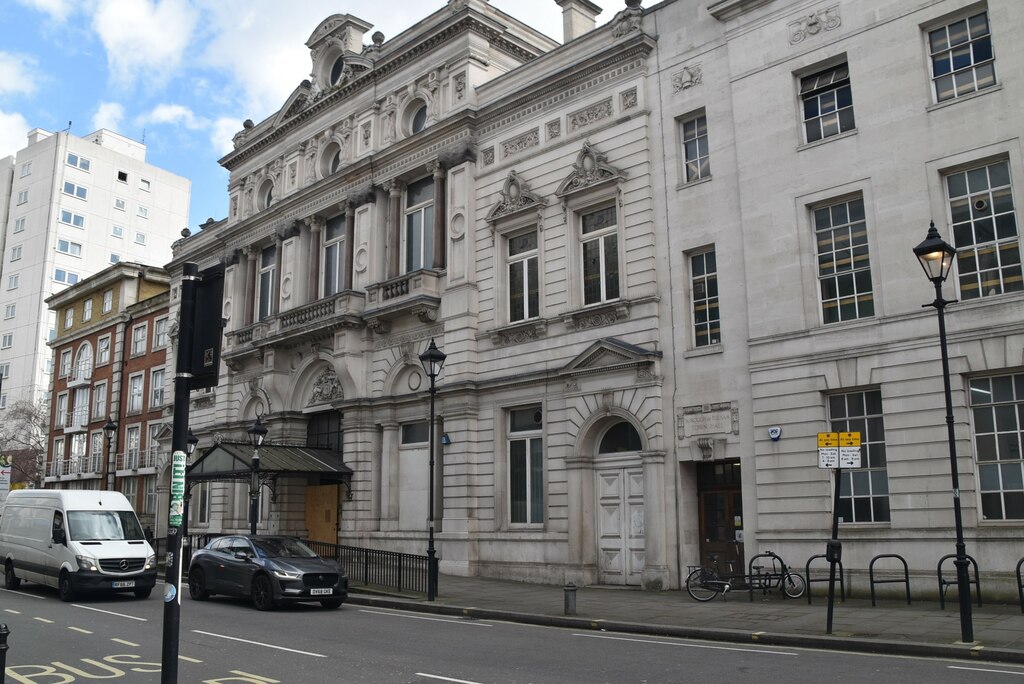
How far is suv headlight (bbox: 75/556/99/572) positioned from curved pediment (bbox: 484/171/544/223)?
44.6 ft

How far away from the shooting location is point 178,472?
6457 millimetres

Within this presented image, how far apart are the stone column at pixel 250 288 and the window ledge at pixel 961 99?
1045 inches

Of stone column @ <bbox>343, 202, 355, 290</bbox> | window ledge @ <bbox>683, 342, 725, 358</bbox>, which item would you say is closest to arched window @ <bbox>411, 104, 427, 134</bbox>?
stone column @ <bbox>343, 202, 355, 290</bbox>

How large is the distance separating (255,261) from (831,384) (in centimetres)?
2528

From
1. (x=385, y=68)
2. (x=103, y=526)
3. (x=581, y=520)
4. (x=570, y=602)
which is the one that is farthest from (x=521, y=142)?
(x=103, y=526)

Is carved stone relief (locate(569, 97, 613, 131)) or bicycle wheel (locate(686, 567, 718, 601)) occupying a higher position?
carved stone relief (locate(569, 97, 613, 131))

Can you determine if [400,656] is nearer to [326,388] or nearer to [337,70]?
[326,388]

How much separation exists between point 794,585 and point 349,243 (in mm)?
18991

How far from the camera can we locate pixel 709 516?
2088 centimetres

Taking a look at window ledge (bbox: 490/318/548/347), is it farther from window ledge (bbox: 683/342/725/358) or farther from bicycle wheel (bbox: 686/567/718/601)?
bicycle wheel (bbox: 686/567/718/601)

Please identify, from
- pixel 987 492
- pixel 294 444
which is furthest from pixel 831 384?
pixel 294 444

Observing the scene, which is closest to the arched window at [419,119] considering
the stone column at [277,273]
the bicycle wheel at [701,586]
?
the stone column at [277,273]

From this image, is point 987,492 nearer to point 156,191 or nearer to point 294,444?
point 294,444

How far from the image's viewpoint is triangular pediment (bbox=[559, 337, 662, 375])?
70.4 feet
